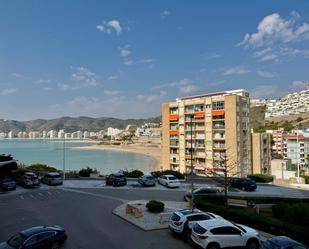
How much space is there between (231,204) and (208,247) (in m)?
10.8

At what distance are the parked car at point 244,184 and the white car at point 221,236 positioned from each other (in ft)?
66.2

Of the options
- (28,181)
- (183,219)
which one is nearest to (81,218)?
(183,219)

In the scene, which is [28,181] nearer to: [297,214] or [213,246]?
[213,246]

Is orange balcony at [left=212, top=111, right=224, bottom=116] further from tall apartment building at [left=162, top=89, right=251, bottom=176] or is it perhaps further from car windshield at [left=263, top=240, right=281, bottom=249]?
car windshield at [left=263, top=240, right=281, bottom=249]

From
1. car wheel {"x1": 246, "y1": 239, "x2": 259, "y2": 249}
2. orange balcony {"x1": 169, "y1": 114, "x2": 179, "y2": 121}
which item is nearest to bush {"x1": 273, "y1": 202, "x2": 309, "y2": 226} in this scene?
car wheel {"x1": 246, "y1": 239, "x2": 259, "y2": 249}

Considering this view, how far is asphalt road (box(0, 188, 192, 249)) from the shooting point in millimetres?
17141

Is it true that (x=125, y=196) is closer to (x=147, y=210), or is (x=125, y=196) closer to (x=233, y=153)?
(x=147, y=210)

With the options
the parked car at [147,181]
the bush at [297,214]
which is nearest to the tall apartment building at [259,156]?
the parked car at [147,181]

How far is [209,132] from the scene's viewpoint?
7356 cm

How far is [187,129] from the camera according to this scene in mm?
77500

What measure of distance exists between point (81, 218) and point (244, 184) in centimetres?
1982

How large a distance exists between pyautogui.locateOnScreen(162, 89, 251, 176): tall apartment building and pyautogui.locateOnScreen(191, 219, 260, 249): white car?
50.1m

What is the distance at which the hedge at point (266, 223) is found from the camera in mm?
16659

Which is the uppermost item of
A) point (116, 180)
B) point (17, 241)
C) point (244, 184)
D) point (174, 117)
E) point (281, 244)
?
point (174, 117)
